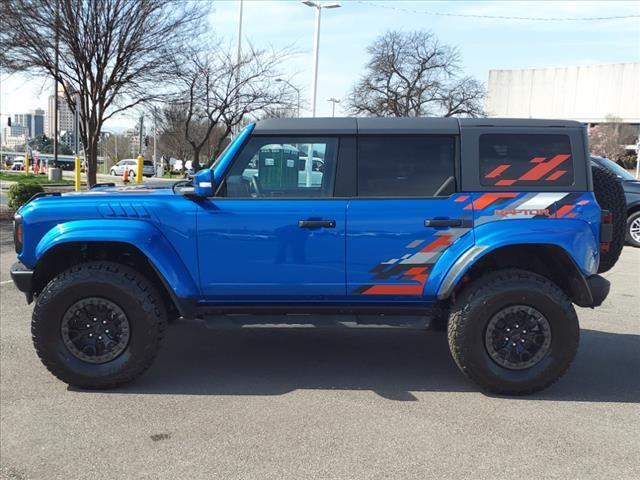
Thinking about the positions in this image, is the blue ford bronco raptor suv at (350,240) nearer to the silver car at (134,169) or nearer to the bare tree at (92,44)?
the bare tree at (92,44)

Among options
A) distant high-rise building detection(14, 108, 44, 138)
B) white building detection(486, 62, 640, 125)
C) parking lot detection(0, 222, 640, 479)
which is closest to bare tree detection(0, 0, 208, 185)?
parking lot detection(0, 222, 640, 479)

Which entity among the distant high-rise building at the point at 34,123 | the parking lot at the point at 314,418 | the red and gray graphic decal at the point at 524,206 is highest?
the distant high-rise building at the point at 34,123

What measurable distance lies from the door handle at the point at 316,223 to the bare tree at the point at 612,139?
57014mm

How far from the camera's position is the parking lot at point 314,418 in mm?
3307

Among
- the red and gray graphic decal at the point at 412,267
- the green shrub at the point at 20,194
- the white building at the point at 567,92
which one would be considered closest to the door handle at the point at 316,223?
the red and gray graphic decal at the point at 412,267

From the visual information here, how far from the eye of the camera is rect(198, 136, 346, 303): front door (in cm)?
430

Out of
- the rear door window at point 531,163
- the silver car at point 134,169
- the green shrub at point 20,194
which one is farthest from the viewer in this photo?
the silver car at point 134,169

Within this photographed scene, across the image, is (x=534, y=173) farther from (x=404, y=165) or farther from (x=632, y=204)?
(x=632, y=204)

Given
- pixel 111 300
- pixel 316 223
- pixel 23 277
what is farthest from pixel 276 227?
pixel 23 277

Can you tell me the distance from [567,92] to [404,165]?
306ft

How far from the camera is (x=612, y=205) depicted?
188 inches

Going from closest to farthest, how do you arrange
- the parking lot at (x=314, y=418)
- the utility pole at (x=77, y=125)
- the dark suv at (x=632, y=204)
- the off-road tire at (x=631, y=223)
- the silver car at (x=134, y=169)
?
the parking lot at (x=314, y=418) < the dark suv at (x=632, y=204) < the off-road tire at (x=631, y=223) < the utility pole at (x=77, y=125) < the silver car at (x=134, y=169)

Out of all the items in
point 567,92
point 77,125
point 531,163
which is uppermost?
point 567,92

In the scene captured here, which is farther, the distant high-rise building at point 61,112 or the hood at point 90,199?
the distant high-rise building at point 61,112
